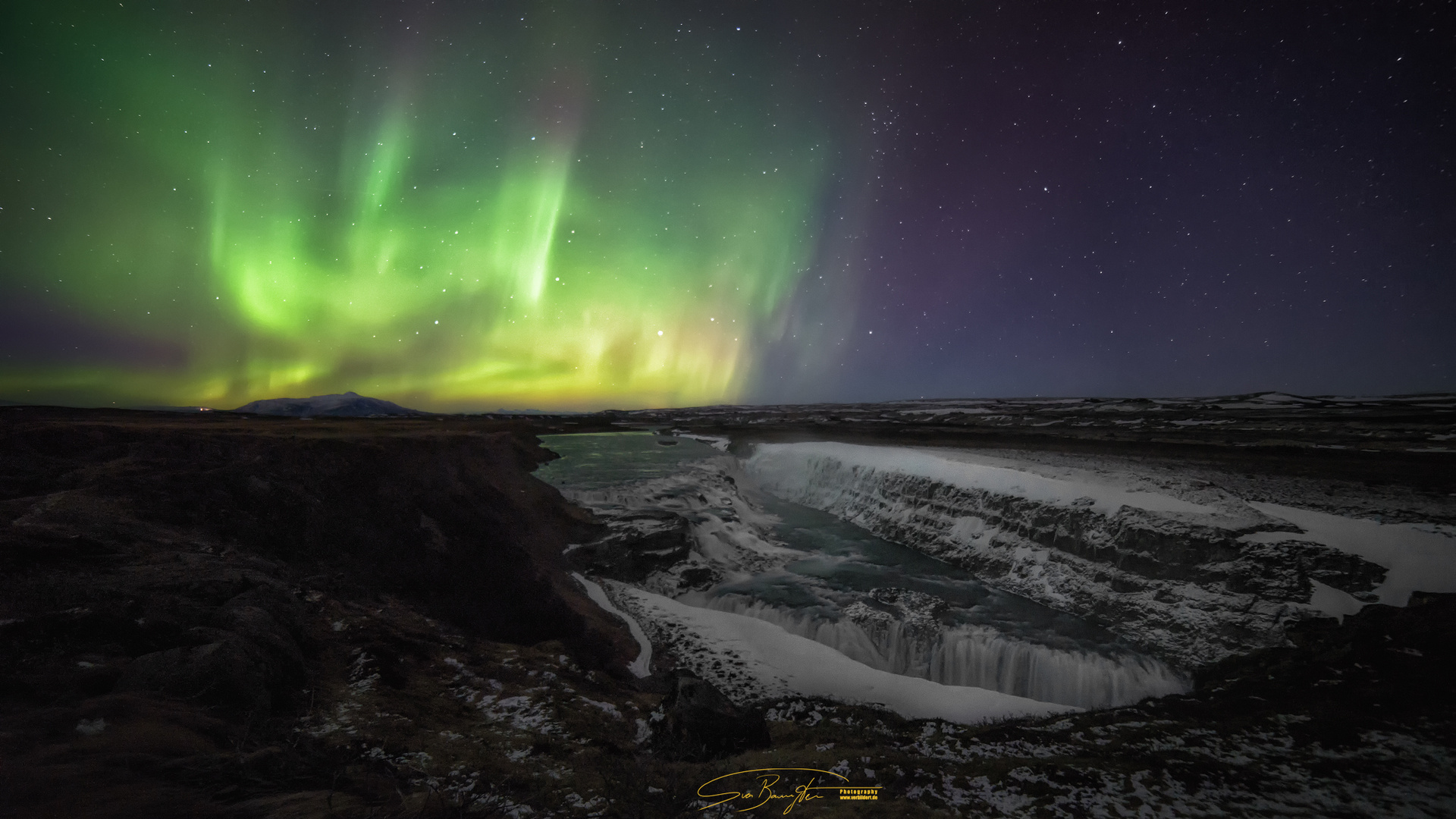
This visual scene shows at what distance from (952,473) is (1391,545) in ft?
40.2

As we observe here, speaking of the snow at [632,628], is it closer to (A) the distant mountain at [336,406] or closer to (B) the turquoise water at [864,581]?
(B) the turquoise water at [864,581]

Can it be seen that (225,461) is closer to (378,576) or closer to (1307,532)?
(378,576)

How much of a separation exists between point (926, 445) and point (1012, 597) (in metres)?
18.5

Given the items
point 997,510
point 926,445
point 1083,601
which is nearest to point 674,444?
point 926,445

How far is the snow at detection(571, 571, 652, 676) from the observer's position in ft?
40.1

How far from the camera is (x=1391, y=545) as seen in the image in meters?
11.4

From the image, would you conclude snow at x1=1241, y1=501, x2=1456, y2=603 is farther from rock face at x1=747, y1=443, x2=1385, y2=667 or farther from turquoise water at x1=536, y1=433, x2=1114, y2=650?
turquoise water at x1=536, y1=433, x2=1114, y2=650

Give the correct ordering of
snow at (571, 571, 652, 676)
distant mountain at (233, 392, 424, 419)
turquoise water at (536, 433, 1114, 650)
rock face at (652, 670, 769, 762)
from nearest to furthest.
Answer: rock face at (652, 670, 769, 762) → snow at (571, 571, 652, 676) → turquoise water at (536, 433, 1114, 650) → distant mountain at (233, 392, 424, 419)

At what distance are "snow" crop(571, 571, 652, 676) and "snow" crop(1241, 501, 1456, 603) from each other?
15.9 meters

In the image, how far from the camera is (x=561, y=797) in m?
5.33

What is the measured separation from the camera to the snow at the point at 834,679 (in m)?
10.4

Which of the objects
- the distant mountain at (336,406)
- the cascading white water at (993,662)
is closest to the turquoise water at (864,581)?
the cascading white water at (993,662)

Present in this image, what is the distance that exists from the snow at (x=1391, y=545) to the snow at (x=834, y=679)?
785 centimetres

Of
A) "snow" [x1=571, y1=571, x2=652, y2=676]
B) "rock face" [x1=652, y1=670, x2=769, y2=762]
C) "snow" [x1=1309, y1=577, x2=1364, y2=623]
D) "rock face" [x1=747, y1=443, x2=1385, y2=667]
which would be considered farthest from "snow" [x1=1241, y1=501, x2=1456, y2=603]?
"snow" [x1=571, y1=571, x2=652, y2=676]
